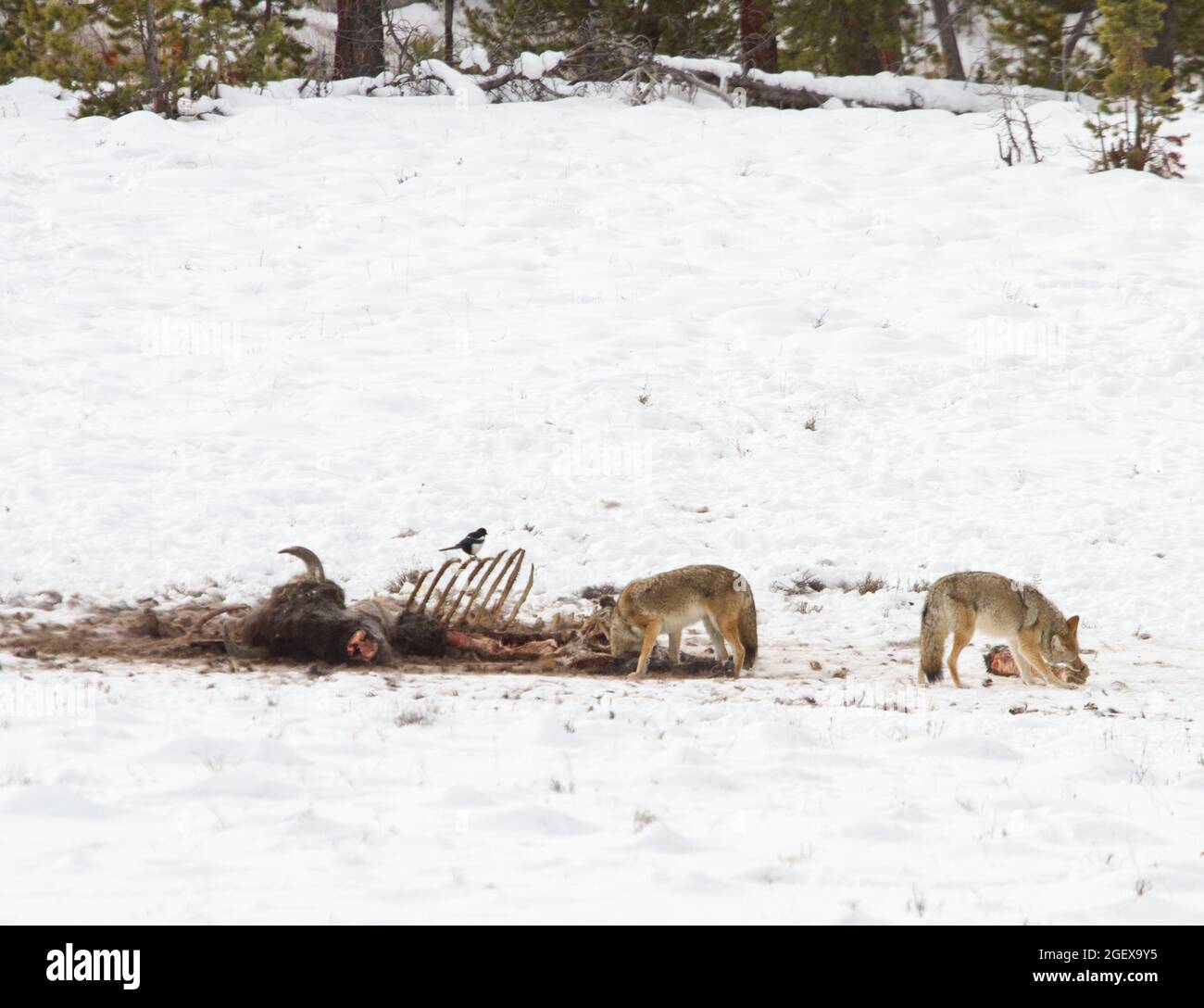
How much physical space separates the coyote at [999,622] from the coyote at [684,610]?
4.04 ft

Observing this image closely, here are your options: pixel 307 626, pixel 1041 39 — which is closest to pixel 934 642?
pixel 307 626

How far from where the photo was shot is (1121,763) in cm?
613

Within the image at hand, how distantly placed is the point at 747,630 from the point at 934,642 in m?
1.27

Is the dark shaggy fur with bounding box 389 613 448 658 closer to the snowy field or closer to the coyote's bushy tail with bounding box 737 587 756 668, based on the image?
the snowy field

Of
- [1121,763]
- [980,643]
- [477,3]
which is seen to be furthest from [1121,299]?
[477,3]

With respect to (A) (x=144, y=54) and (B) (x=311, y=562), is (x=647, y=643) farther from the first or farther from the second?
(A) (x=144, y=54)

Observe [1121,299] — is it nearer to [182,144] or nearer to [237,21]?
[182,144]

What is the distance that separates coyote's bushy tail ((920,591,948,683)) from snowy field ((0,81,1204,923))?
0.21m

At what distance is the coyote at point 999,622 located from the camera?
27.3 feet

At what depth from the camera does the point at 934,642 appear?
326 inches

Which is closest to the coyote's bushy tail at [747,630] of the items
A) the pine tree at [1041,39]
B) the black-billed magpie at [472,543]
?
the black-billed magpie at [472,543]

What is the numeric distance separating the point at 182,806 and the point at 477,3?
45.0 meters

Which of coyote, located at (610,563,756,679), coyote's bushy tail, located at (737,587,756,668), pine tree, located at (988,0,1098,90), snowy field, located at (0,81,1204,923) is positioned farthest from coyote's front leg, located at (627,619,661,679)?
pine tree, located at (988,0,1098,90)

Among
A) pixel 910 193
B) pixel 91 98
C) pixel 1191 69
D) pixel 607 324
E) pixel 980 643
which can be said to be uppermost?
pixel 1191 69
